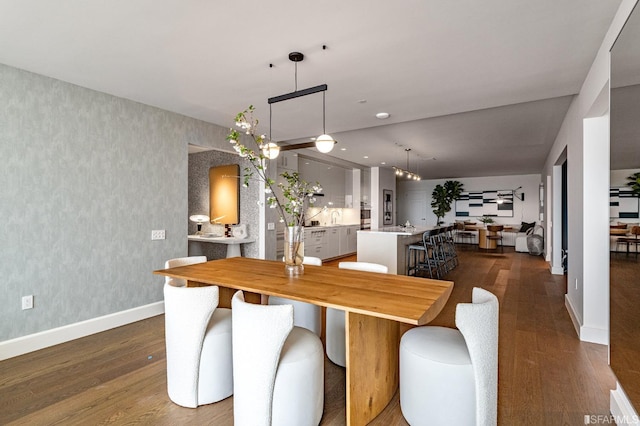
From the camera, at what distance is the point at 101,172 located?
11.7ft

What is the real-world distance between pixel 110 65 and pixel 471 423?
381cm

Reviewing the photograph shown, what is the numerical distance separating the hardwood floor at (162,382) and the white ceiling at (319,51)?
8.36ft

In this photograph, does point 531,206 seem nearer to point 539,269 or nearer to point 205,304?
point 539,269


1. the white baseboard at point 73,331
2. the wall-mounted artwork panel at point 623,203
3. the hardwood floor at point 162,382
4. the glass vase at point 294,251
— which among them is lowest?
the hardwood floor at point 162,382

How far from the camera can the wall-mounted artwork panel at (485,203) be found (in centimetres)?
1206

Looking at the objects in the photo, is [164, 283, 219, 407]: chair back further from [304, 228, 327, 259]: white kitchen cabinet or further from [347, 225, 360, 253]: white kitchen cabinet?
[347, 225, 360, 253]: white kitchen cabinet

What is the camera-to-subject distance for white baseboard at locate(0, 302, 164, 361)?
9.59 feet

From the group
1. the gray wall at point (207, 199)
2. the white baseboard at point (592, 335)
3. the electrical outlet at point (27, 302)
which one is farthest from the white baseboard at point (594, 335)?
the electrical outlet at point (27, 302)

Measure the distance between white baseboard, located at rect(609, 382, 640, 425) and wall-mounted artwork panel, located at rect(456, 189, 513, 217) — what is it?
11315 millimetres

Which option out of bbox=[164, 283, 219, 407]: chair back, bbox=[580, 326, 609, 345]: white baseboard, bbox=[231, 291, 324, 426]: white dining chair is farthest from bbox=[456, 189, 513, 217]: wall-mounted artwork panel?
bbox=[164, 283, 219, 407]: chair back

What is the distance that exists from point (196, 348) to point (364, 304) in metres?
1.18

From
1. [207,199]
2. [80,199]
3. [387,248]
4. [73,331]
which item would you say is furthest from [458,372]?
[207,199]

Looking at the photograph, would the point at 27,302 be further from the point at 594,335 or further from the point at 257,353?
the point at 594,335

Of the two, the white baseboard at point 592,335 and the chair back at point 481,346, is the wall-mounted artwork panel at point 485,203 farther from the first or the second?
the chair back at point 481,346
